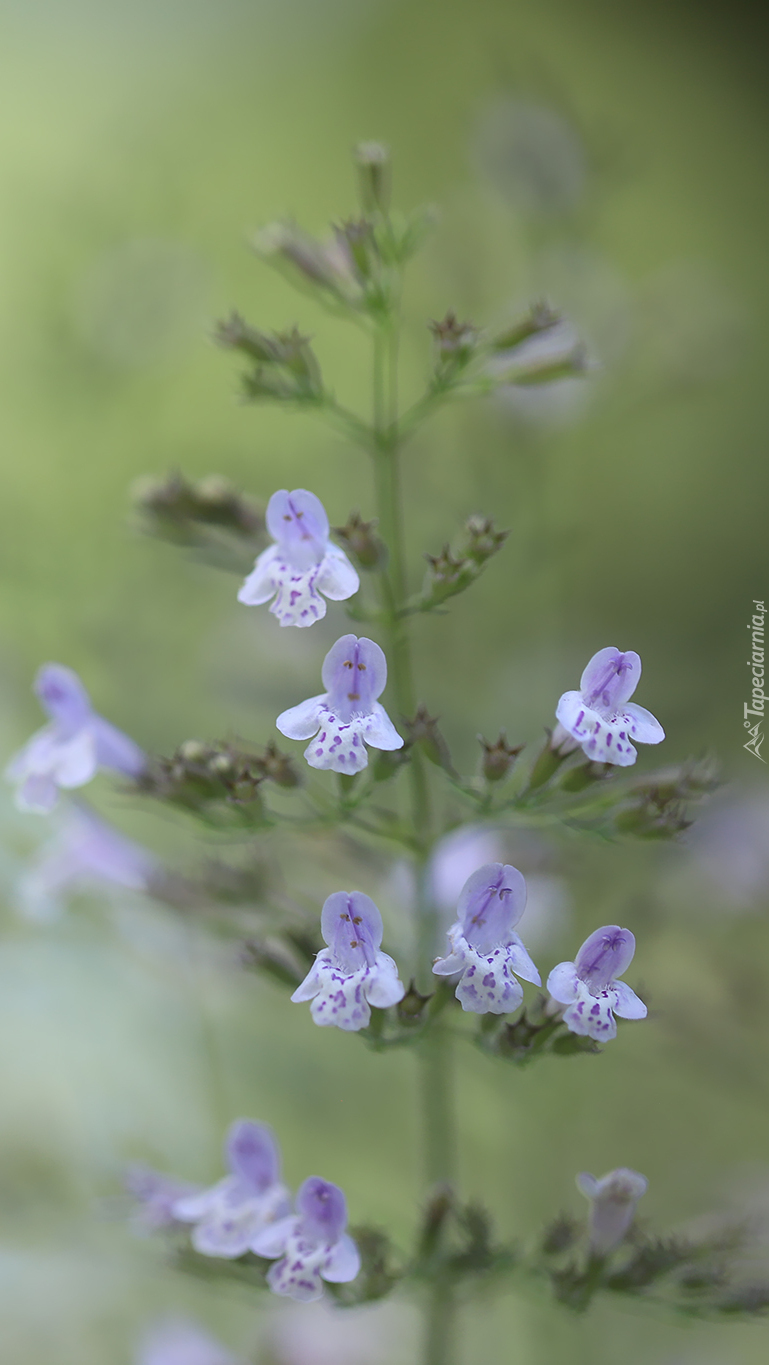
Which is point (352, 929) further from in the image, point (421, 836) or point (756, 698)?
point (756, 698)

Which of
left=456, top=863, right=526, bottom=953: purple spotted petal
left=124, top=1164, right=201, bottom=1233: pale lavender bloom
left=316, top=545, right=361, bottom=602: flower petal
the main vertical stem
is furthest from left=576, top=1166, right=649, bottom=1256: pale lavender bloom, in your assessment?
left=316, top=545, right=361, bottom=602: flower petal

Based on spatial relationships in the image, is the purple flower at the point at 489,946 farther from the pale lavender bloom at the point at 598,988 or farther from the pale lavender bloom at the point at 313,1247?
the pale lavender bloom at the point at 313,1247

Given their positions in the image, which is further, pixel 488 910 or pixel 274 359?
pixel 274 359

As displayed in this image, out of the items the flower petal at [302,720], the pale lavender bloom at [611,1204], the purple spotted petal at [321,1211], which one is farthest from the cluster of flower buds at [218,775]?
the pale lavender bloom at [611,1204]

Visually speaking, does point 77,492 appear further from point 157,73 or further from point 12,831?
point 157,73

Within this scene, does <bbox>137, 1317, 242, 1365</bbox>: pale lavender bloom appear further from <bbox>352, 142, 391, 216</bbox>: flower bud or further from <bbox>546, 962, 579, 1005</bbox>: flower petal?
<bbox>352, 142, 391, 216</bbox>: flower bud

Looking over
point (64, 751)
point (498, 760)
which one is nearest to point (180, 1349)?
point (64, 751)

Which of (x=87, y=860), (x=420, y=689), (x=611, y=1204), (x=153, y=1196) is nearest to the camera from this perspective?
(x=611, y=1204)
